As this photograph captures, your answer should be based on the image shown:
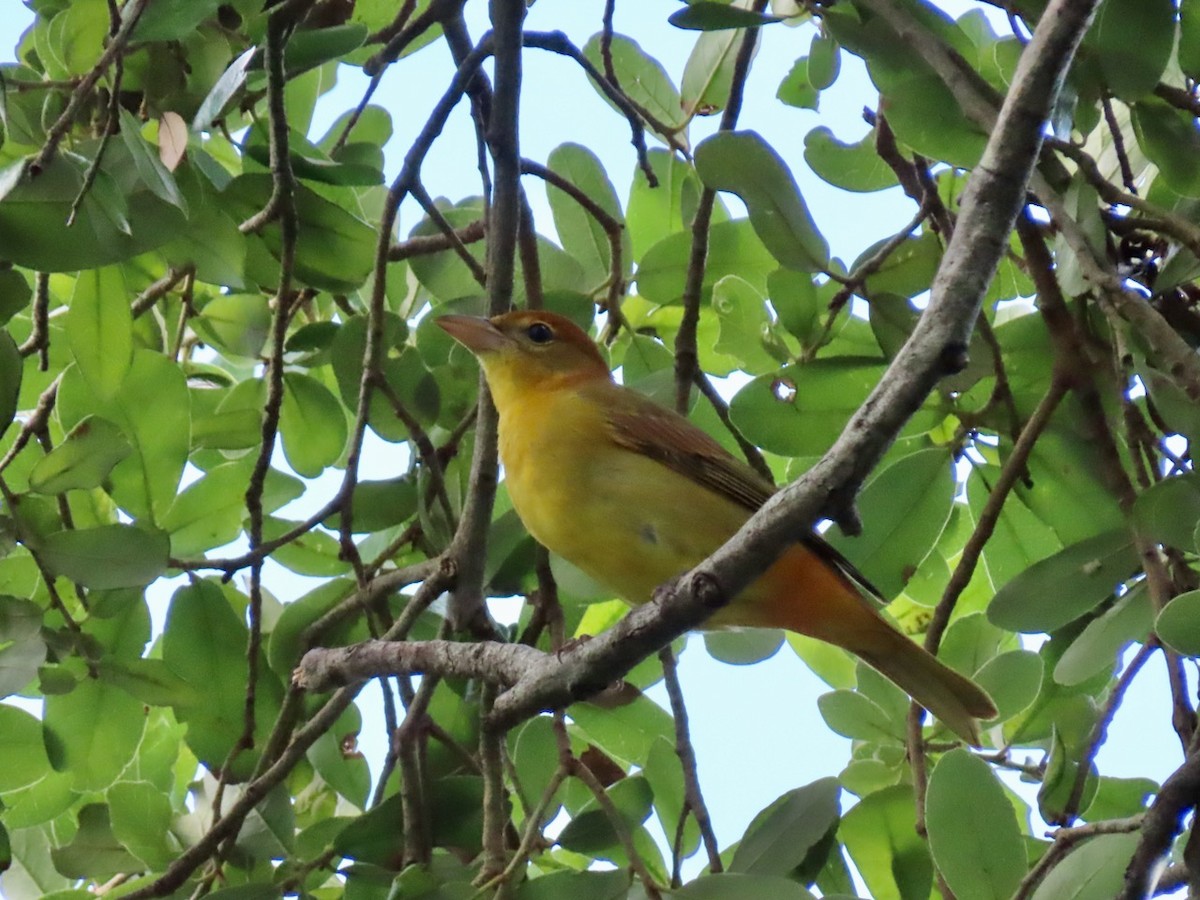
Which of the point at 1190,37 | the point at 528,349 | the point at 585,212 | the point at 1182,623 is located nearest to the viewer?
the point at 1182,623

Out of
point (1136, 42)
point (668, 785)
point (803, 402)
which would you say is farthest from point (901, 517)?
point (1136, 42)

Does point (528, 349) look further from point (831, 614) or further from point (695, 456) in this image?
point (831, 614)

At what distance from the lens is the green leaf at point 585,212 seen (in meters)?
3.17

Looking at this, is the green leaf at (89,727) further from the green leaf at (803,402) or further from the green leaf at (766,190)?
the green leaf at (766,190)

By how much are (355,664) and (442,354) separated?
3.39 ft

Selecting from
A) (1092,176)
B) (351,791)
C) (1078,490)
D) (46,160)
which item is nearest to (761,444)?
(1078,490)

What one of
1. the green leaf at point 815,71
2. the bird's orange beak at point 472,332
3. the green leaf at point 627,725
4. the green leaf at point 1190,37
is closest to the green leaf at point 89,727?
the green leaf at point 627,725

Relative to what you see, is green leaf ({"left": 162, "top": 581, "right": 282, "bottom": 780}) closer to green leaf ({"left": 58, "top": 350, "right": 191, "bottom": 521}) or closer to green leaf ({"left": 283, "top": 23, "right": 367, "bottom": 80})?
green leaf ({"left": 58, "top": 350, "right": 191, "bottom": 521})

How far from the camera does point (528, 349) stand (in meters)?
3.28

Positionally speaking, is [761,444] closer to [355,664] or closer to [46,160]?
[355,664]

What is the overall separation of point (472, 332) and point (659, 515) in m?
0.60

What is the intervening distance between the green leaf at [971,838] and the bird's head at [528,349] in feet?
4.28

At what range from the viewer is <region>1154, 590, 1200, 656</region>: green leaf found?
1.93 m

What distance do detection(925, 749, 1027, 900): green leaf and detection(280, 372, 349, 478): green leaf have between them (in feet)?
5.00
